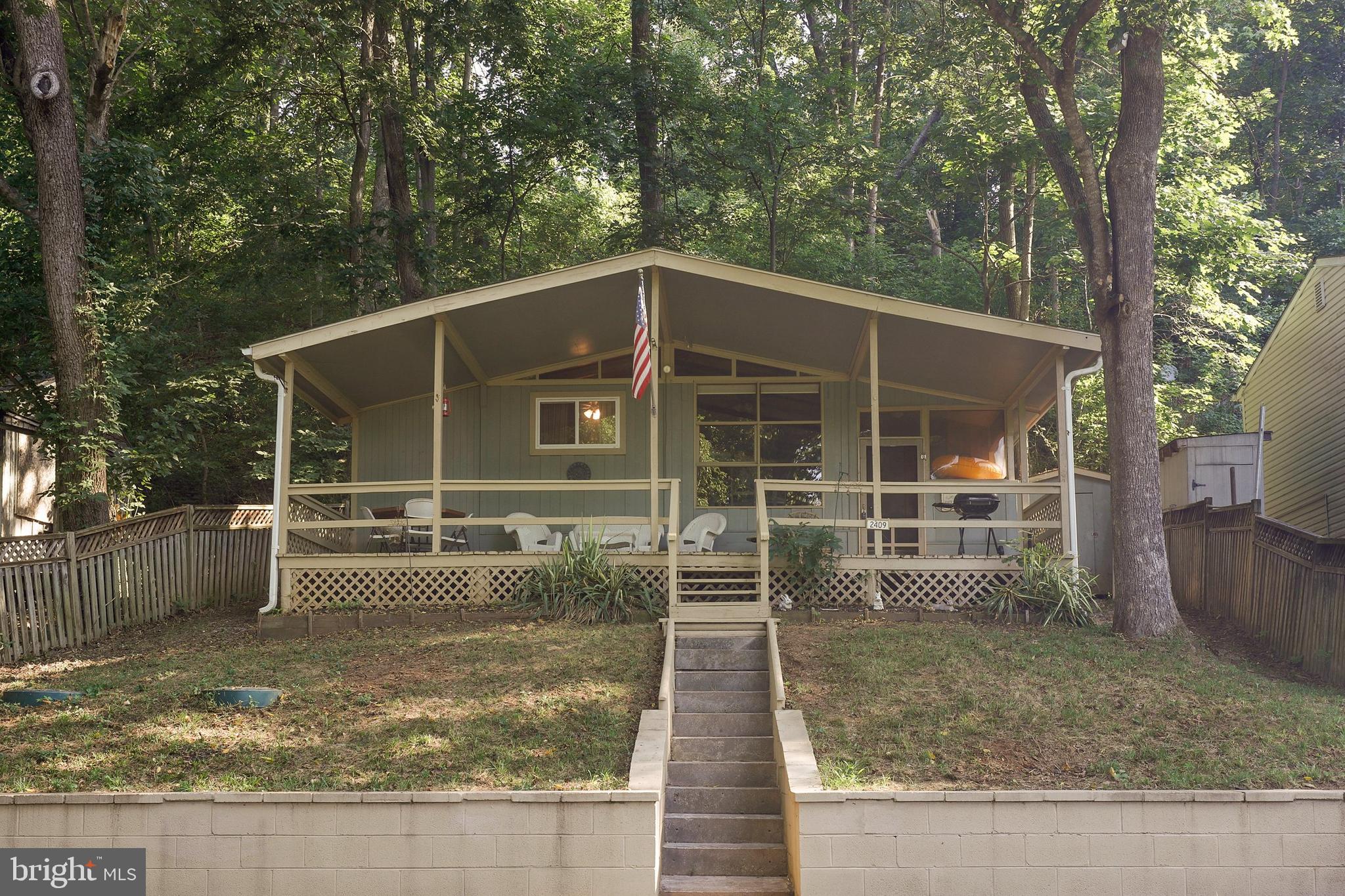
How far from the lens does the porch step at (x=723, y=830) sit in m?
7.38

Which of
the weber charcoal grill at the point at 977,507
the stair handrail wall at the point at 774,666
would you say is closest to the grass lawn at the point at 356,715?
the stair handrail wall at the point at 774,666

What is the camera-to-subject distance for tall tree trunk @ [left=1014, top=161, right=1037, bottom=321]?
20281 mm

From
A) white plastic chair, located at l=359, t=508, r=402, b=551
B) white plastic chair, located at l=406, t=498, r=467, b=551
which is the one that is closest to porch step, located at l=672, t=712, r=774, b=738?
white plastic chair, located at l=406, t=498, r=467, b=551

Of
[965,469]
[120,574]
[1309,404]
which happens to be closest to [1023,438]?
[965,469]

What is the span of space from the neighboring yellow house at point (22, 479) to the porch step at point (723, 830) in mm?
13093

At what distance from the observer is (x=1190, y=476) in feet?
47.8

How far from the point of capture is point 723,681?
9.45 metres

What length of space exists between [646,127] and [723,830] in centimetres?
1449

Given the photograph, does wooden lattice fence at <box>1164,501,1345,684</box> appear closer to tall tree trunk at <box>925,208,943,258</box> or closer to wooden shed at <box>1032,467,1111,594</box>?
wooden shed at <box>1032,467,1111,594</box>

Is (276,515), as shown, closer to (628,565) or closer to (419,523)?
(419,523)

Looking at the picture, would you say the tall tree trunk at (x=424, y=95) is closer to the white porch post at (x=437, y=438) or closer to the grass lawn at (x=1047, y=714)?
the white porch post at (x=437, y=438)

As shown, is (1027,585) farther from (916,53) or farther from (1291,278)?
(1291,278)

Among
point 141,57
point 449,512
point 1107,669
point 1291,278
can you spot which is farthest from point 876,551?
point 1291,278

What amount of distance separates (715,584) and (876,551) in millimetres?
1731
